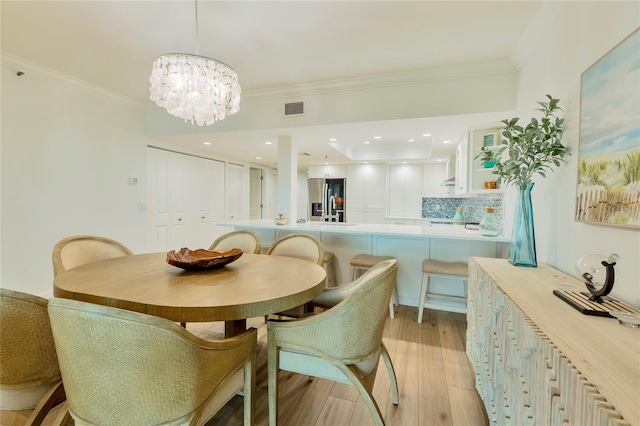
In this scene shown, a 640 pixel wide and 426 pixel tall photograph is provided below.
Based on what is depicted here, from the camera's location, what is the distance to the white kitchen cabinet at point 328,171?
666 cm

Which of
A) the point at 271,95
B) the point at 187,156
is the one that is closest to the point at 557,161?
the point at 271,95

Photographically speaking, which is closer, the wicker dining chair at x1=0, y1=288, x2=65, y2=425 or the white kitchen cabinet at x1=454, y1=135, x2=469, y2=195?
the wicker dining chair at x1=0, y1=288, x2=65, y2=425

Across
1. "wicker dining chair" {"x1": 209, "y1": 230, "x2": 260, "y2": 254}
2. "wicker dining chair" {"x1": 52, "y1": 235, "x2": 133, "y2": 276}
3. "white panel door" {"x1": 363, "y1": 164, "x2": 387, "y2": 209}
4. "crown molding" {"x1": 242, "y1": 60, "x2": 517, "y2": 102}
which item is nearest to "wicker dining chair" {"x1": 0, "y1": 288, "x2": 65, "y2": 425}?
"wicker dining chair" {"x1": 52, "y1": 235, "x2": 133, "y2": 276}

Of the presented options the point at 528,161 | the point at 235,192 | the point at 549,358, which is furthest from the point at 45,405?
the point at 235,192

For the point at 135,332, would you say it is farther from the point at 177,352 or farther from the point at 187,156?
the point at 187,156

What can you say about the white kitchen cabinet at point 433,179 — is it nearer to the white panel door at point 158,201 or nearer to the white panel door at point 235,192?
the white panel door at point 235,192

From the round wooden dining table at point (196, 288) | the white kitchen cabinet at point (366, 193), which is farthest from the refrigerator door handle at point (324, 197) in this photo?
the round wooden dining table at point (196, 288)

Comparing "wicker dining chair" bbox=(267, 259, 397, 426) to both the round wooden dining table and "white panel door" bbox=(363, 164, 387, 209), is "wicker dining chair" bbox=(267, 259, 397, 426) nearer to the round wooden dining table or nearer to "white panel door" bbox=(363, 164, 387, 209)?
A: the round wooden dining table

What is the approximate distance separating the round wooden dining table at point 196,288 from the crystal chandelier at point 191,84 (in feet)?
3.42

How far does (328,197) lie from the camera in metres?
6.71

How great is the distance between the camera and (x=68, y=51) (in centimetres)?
254

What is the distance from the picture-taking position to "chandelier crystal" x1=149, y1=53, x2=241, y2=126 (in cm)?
174

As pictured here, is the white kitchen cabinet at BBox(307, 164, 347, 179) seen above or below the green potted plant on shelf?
above

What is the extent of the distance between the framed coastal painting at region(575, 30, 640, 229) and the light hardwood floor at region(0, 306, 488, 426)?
1.20 metres
